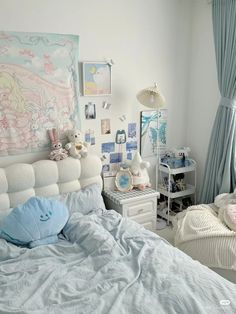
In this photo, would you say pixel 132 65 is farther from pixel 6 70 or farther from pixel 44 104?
pixel 6 70

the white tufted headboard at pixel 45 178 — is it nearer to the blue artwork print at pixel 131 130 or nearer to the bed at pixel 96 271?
the bed at pixel 96 271

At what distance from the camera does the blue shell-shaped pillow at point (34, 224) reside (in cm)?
201

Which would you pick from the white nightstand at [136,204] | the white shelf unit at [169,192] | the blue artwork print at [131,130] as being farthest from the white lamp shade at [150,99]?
the white nightstand at [136,204]

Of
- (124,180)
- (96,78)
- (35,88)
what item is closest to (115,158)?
(124,180)

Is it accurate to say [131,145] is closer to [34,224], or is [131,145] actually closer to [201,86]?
[201,86]

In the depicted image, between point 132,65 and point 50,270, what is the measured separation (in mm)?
2052

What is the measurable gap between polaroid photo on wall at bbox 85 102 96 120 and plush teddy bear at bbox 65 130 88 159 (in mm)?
223

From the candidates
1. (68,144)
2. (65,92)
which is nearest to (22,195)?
(68,144)

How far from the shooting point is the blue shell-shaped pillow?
2.01 metres

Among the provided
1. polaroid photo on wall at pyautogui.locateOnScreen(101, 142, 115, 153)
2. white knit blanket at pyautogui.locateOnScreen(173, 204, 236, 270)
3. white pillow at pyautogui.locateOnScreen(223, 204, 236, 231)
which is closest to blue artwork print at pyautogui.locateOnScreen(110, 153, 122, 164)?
polaroid photo on wall at pyautogui.locateOnScreen(101, 142, 115, 153)

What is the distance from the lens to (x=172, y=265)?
5.68 feet

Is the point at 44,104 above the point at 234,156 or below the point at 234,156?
above

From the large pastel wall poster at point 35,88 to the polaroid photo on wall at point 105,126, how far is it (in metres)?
0.30

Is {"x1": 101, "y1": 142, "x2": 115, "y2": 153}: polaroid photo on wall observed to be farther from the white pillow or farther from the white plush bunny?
the white pillow
